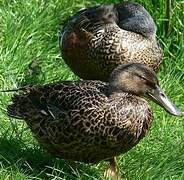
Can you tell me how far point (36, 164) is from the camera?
17.1 feet

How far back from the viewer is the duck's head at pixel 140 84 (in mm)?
5047

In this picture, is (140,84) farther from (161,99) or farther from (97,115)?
(97,115)

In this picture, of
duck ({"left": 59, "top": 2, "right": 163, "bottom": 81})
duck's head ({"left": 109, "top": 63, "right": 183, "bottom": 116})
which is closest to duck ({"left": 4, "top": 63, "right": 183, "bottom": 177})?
duck's head ({"left": 109, "top": 63, "right": 183, "bottom": 116})

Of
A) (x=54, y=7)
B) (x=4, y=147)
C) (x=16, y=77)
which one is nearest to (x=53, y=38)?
(x=54, y=7)

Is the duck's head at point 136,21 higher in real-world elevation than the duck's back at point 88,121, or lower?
lower

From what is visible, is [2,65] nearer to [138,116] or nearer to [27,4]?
[27,4]

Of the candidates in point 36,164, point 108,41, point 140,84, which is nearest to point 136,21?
point 108,41

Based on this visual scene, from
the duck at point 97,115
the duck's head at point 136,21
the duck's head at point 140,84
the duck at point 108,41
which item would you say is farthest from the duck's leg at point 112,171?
the duck's head at point 136,21

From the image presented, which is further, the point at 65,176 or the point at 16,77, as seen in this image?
the point at 16,77

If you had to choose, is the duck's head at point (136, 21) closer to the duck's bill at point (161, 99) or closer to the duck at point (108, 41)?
the duck at point (108, 41)

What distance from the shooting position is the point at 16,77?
6461mm

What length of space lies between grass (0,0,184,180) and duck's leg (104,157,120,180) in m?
0.08

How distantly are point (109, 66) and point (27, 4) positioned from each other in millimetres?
1414

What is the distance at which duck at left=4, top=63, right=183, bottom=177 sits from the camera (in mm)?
4848
